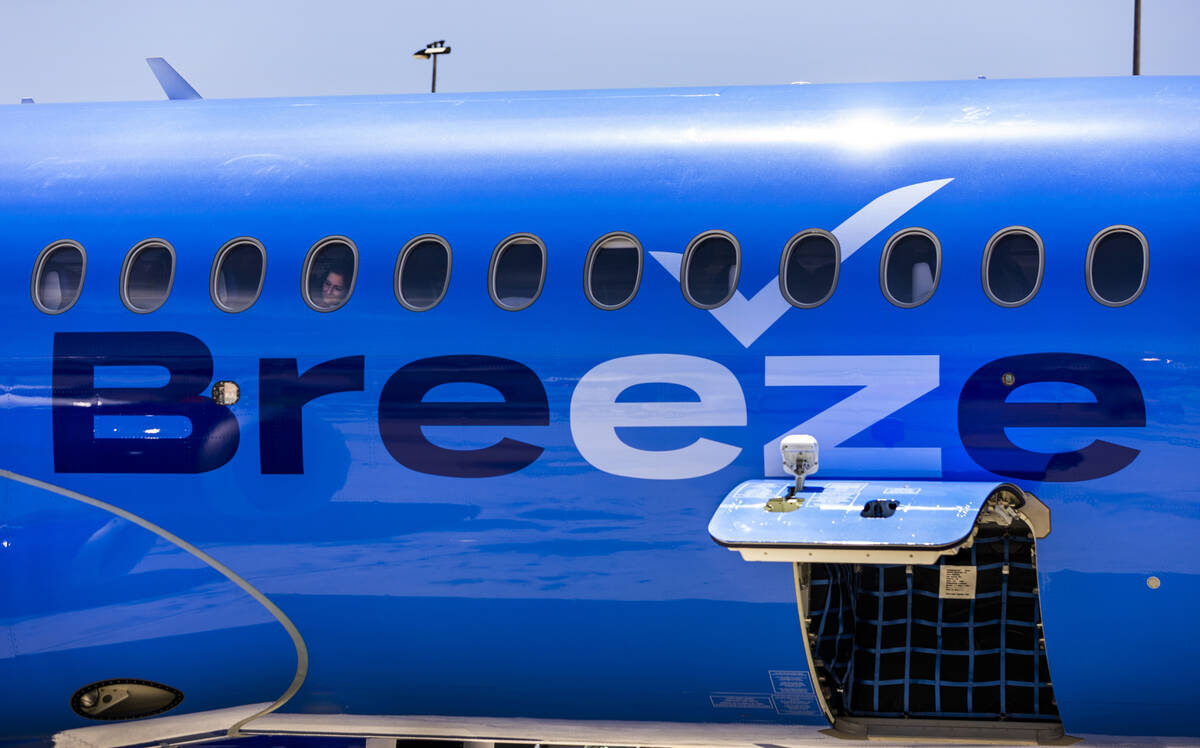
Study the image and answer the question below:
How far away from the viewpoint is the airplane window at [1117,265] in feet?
26.3

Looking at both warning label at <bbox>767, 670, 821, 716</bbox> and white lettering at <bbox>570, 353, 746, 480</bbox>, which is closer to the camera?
white lettering at <bbox>570, 353, 746, 480</bbox>

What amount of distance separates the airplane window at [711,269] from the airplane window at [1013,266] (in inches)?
61.8

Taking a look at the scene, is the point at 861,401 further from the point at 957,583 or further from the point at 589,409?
the point at 589,409

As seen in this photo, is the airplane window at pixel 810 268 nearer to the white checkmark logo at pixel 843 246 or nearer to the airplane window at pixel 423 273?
the white checkmark logo at pixel 843 246

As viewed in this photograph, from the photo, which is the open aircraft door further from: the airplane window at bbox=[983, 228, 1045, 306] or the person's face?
the person's face

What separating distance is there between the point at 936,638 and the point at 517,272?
3733 mm

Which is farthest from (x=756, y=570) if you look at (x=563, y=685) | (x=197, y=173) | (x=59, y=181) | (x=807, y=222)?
(x=59, y=181)

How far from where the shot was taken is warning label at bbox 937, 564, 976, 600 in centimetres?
862

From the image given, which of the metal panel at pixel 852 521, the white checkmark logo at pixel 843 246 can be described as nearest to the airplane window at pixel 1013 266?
the white checkmark logo at pixel 843 246

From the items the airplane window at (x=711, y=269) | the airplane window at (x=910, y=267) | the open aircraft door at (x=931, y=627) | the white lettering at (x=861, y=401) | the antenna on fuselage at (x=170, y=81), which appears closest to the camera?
the open aircraft door at (x=931, y=627)

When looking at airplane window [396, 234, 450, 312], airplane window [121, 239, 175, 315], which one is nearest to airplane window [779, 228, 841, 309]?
airplane window [396, 234, 450, 312]

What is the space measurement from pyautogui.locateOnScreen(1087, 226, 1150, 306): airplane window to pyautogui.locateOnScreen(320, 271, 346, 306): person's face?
4797 millimetres

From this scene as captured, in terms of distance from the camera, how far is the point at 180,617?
8805mm

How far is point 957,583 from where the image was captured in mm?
8641
